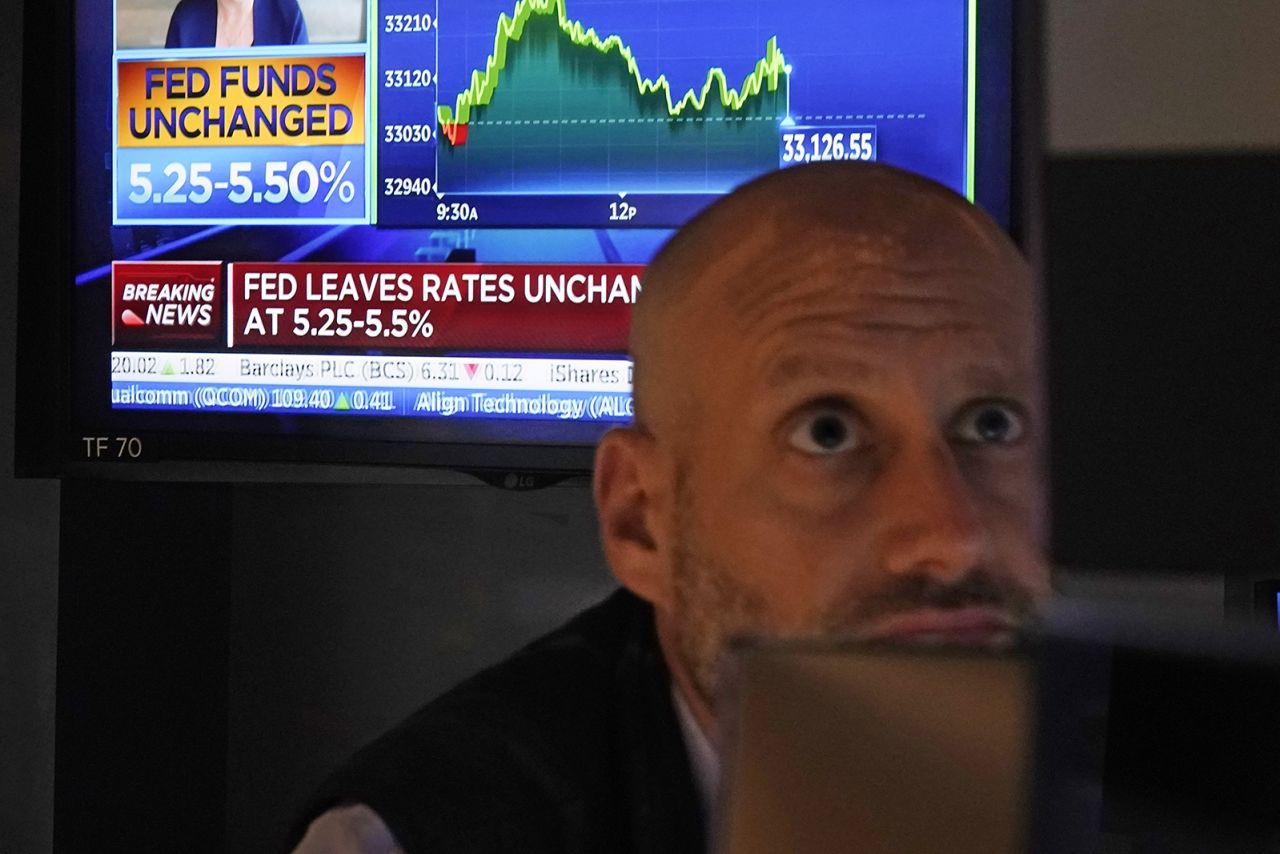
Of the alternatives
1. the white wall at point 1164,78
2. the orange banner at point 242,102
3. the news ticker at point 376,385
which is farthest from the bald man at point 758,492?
the orange banner at point 242,102

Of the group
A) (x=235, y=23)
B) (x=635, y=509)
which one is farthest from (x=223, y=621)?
(x=635, y=509)

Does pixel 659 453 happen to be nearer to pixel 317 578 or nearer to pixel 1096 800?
pixel 1096 800

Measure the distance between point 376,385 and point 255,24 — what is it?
0.35m

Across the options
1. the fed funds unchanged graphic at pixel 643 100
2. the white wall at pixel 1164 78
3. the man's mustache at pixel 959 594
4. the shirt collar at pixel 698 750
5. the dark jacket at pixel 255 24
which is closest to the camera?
the white wall at pixel 1164 78

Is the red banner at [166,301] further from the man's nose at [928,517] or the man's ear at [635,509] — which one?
the man's nose at [928,517]

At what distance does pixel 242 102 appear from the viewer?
151 centimetres

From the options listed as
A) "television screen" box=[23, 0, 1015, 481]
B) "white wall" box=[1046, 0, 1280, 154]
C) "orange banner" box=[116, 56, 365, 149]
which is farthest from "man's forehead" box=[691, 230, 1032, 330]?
"orange banner" box=[116, 56, 365, 149]

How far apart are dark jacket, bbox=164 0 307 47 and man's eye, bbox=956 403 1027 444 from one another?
0.98m

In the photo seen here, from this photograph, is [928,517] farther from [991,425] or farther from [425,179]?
[425,179]

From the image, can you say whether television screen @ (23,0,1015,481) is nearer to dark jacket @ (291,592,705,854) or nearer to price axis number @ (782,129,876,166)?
price axis number @ (782,129,876,166)

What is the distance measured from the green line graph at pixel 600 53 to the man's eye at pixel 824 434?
2.47ft

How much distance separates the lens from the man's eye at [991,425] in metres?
0.68

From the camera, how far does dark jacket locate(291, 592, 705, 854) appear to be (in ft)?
2.32

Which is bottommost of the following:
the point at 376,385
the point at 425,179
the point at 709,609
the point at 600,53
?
the point at 709,609
